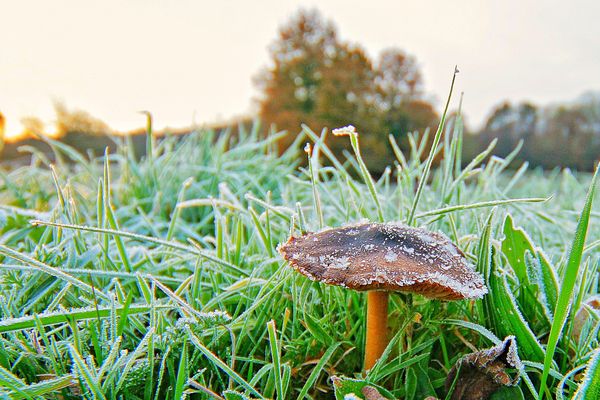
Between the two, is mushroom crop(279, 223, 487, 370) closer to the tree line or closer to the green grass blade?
the green grass blade

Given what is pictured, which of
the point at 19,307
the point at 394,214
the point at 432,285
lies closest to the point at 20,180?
the point at 19,307

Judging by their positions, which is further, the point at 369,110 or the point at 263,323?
the point at 369,110

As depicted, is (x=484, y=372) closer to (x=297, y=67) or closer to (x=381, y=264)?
(x=381, y=264)

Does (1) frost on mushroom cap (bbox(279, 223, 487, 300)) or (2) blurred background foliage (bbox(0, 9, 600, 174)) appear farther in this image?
(2) blurred background foliage (bbox(0, 9, 600, 174))

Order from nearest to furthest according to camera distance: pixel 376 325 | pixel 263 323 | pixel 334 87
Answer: pixel 376 325 < pixel 263 323 < pixel 334 87

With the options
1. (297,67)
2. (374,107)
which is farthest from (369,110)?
(297,67)

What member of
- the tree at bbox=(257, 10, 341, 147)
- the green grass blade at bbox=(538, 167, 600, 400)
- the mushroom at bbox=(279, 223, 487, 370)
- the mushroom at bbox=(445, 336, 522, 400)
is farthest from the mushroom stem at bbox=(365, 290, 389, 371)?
the tree at bbox=(257, 10, 341, 147)

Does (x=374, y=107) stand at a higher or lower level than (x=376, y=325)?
higher

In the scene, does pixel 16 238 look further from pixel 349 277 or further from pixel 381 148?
pixel 381 148
